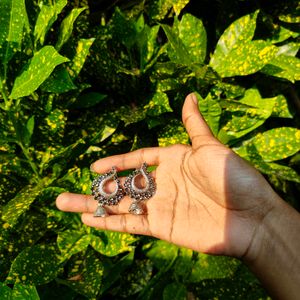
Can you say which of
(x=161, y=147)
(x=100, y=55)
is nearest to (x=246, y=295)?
(x=161, y=147)

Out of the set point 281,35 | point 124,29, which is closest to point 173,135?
point 124,29

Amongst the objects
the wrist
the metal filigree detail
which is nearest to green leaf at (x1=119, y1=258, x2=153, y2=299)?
the metal filigree detail

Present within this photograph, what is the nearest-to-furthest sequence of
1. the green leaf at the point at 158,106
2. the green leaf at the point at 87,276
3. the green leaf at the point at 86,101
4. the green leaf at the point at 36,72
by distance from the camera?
the green leaf at the point at 36,72 → the green leaf at the point at 87,276 → the green leaf at the point at 158,106 → the green leaf at the point at 86,101

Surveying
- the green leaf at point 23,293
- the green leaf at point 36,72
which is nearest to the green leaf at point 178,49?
the green leaf at point 36,72

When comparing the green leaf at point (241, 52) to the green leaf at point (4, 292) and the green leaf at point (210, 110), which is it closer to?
the green leaf at point (210, 110)

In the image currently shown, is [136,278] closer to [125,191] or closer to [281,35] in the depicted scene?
[125,191]

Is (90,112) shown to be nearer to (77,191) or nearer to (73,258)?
(77,191)
